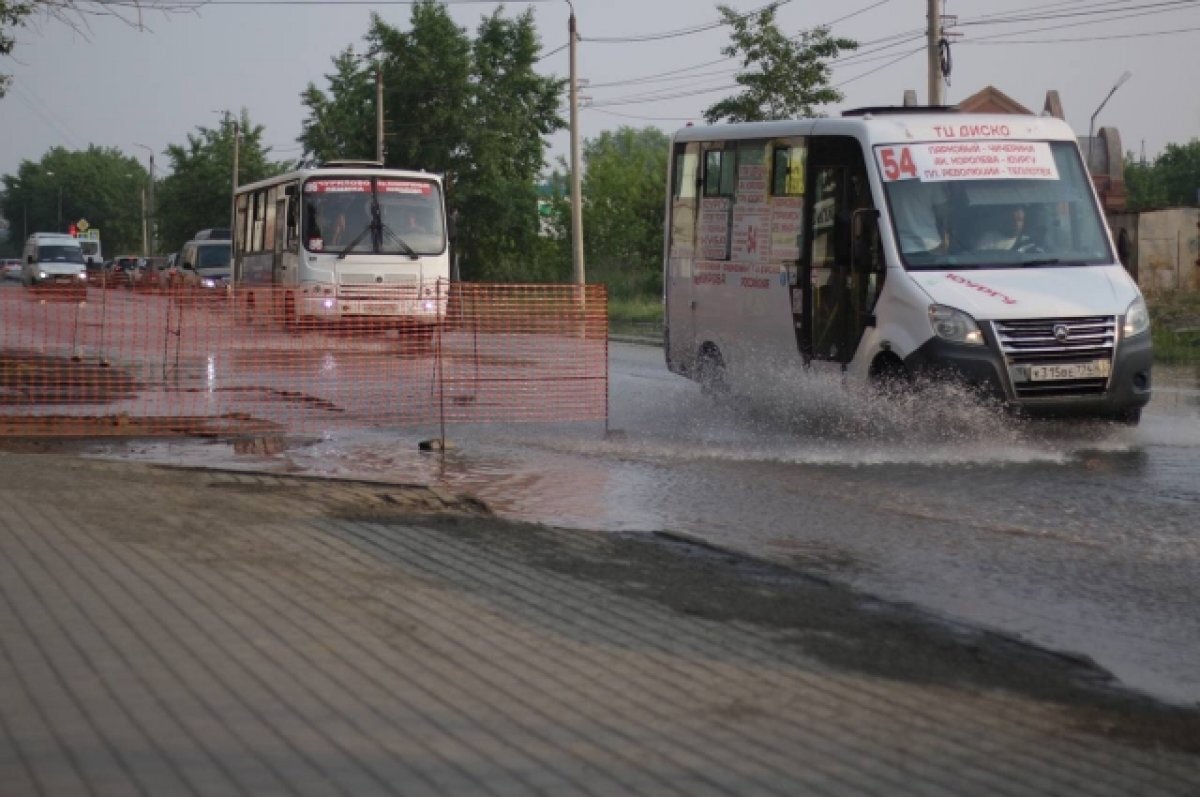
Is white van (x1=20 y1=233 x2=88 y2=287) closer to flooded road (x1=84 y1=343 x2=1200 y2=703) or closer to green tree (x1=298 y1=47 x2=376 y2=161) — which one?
green tree (x1=298 y1=47 x2=376 y2=161)

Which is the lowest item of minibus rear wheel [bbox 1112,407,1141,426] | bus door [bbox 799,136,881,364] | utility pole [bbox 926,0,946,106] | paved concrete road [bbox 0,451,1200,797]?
paved concrete road [bbox 0,451,1200,797]

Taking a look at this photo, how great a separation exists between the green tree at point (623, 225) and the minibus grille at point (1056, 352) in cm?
4082

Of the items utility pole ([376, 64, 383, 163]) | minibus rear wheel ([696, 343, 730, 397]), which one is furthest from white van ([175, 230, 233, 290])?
minibus rear wheel ([696, 343, 730, 397])

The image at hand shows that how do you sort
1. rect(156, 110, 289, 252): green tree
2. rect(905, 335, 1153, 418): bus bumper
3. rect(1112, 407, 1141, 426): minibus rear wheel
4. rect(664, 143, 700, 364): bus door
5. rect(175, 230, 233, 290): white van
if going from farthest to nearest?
rect(156, 110, 289, 252): green tree
rect(175, 230, 233, 290): white van
rect(664, 143, 700, 364): bus door
rect(1112, 407, 1141, 426): minibus rear wheel
rect(905, 335, 1153, 418): bus bumper

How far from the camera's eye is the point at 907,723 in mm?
5500

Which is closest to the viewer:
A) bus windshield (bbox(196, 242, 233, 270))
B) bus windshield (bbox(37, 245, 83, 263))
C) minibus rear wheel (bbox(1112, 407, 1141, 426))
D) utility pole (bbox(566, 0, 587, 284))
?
minibus rear wheel (bbox(1112, 407, 1141, 426))

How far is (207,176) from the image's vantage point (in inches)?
3666

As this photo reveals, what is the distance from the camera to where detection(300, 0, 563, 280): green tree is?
2347 inches

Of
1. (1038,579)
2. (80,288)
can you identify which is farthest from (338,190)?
(1038,579)

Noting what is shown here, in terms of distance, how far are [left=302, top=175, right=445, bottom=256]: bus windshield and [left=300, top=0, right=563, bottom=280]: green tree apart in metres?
28.3

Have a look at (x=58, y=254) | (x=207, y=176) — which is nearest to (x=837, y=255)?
(x=58, y=254)

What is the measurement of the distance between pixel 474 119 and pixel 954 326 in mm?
47823

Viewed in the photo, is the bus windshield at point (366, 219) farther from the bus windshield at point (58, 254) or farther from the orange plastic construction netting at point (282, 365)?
the bus windshield at point (58, 254)

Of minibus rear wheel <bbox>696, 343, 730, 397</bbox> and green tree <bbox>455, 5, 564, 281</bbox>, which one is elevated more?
green tree <bbox>455, 5, 564, 281</bbox>
